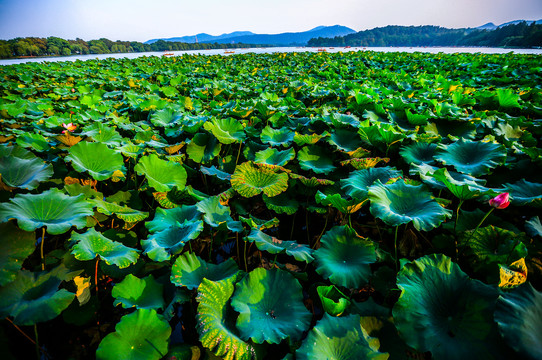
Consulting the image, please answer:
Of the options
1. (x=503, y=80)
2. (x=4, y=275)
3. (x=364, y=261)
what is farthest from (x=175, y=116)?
(x=503, y=80)

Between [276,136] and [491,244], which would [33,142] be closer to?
[276,136]

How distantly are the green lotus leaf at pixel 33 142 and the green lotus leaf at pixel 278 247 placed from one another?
2479 mm

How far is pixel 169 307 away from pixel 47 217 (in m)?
0.85

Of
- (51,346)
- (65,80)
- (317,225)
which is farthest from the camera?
(65,80)

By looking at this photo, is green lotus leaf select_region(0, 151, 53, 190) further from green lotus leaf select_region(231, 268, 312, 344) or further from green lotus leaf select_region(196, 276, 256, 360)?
green lotus leaf select_region(231, 268, 312, 344)

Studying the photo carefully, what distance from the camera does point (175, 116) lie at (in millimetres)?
3314

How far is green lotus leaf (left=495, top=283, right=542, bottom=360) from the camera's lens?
80 cm

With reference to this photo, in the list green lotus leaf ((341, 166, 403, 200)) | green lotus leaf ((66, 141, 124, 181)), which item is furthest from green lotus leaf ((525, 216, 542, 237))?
green lotus leaf ((66, 141, 124, 181))

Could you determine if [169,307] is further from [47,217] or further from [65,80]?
[65,80]

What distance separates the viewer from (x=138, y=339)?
3.45ft

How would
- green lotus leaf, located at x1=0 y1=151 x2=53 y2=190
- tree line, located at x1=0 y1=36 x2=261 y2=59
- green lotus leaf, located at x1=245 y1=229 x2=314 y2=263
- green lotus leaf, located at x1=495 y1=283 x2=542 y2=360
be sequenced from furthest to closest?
tree line, located at x1=0 y1=36 x2=261 y2=59 < green lotus leaf, located at x1=0 y1=151 x2=53 y2=190 < green lotus leaf, located at x1=245 y1=229 x2=314 y2=263 < green lotus leaf, located at x1=495 y1=283 x2=542 y2=360

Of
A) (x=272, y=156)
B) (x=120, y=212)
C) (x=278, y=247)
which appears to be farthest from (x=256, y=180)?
(x=120, y=212)

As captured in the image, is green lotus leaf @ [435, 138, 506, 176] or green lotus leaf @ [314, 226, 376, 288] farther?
green lotus leaf @ [435, 138, 506, 176]

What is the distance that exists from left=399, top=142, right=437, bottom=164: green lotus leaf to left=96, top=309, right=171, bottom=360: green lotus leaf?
2.10 meters
